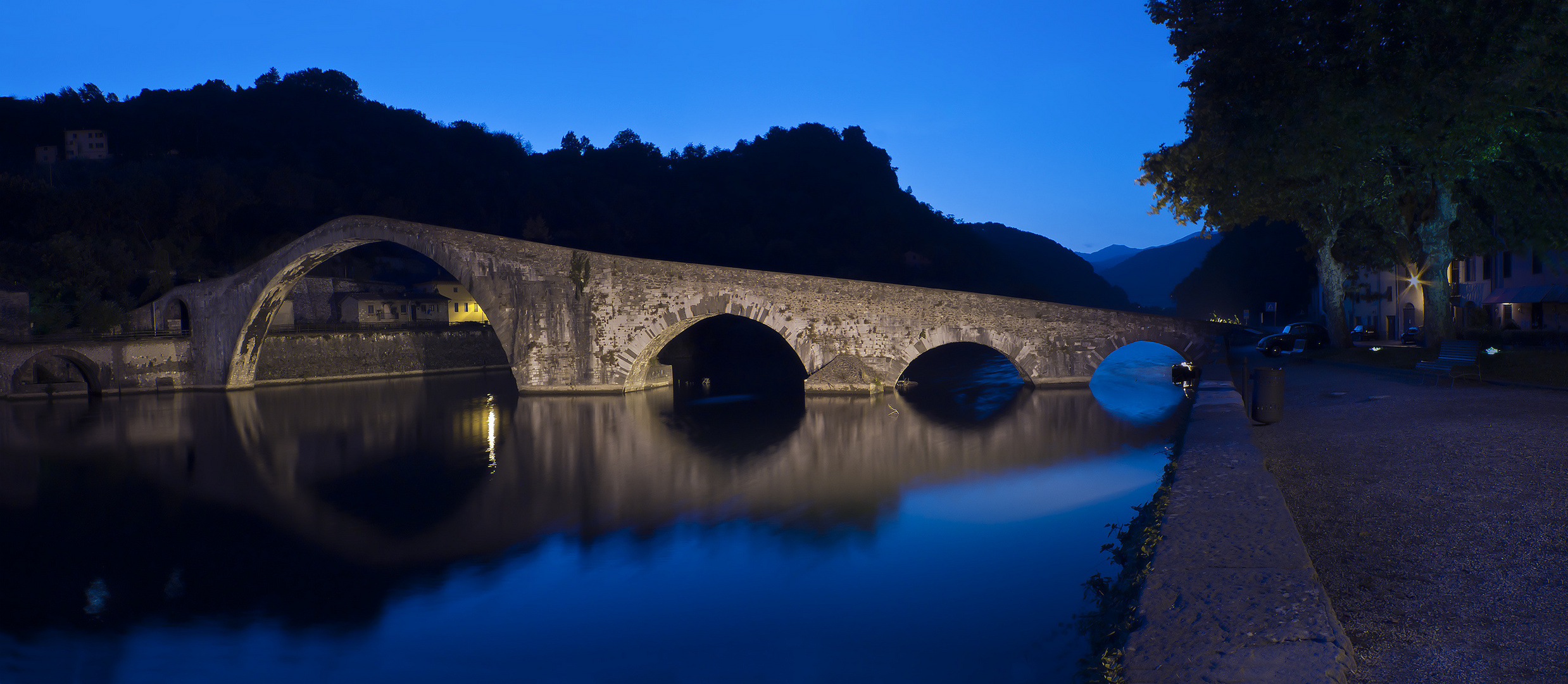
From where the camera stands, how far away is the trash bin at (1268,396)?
10.1 metres

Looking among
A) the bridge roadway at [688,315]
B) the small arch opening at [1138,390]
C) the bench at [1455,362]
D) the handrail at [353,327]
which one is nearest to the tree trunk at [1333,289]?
the bridge roadway at [688,315]

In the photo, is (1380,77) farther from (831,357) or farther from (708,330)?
(708,330)

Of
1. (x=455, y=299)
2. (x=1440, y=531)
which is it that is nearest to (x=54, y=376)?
(x=455, y=299)

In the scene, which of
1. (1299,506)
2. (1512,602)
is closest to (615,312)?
(1299,506)

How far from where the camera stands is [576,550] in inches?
357

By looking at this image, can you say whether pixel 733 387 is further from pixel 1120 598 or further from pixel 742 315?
pixel 1120 598

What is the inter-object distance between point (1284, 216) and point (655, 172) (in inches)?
2636

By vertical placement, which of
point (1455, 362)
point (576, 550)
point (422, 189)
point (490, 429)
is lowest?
point (576, 550)

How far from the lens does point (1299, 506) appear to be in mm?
6039

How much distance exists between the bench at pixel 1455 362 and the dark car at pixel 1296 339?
1135cm

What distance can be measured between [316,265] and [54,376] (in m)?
11.3

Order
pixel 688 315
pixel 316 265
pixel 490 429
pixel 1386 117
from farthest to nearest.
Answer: pixel 316 265 → pixel 688 315 → pixel 490 429 → pixel 1386 117

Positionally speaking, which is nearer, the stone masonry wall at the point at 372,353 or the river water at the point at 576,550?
the river water at the point at 576,550

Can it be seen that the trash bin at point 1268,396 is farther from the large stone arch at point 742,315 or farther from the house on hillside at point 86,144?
the house on hillside at point 86,144
